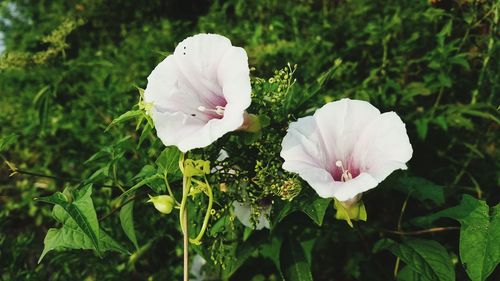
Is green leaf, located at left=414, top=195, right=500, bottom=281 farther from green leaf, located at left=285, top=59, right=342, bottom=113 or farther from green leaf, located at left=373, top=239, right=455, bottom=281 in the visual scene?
green leaf, located at left=285, top=59, right=342, bottom=113

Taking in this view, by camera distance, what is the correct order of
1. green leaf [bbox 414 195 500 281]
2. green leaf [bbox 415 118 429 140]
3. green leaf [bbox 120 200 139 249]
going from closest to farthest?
green leaf [bbox 414 195 500 281]
green leaf [bbox 120 200 139 249]
green leaf [bbox 415 118 429 140]

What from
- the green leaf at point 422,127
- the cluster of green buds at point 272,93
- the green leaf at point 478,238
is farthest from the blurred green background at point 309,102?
the green leaf at point 478,238

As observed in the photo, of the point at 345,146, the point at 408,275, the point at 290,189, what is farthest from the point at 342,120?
the point at 408,275

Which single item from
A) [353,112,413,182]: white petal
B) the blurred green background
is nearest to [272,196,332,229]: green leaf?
[353,112,413,182]: white petal

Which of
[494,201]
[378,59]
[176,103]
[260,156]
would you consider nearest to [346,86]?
[378,59]

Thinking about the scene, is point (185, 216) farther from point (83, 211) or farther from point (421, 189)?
point (421, 189)

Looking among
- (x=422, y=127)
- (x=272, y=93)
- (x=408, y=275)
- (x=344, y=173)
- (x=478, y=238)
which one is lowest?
(x=408, y=275)

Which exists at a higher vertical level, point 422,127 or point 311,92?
point 311,92
